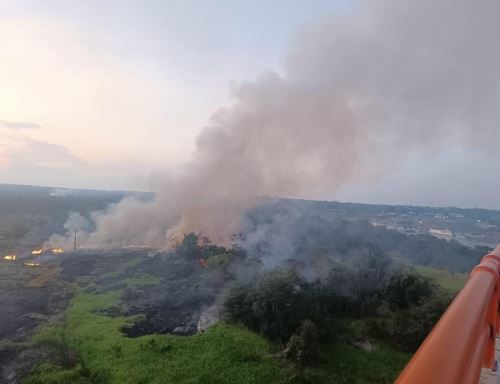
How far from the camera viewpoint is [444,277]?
52375 millimetres

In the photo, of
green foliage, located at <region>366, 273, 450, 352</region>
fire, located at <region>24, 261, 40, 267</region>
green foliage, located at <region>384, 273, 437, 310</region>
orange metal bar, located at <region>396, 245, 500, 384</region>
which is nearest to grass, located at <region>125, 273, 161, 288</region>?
fire, located at <region>24, 261, 40, 267</region>

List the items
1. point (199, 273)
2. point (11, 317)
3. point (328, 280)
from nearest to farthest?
point (11, 317), point (328, 280), point (199, 273)

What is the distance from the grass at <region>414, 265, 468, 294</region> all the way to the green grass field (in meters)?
26.9

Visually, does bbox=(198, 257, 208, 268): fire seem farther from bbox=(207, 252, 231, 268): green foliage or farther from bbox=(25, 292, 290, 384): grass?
bbox=(25, 292, 290, 384): grass

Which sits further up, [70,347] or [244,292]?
[244,292]

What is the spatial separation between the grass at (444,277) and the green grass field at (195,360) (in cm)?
2691

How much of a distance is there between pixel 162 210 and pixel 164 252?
41.1 ft

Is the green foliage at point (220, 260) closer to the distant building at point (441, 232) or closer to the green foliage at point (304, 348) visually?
the green foliage at point (304, 348)

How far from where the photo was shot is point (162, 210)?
60438 mm

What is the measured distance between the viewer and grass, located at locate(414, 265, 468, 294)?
45.5 m

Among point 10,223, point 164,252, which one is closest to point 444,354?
point 164,252

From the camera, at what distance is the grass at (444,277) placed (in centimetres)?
4553

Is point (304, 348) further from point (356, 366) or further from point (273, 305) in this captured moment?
point (273, 305)

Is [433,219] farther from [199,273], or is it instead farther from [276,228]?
[199,273]
